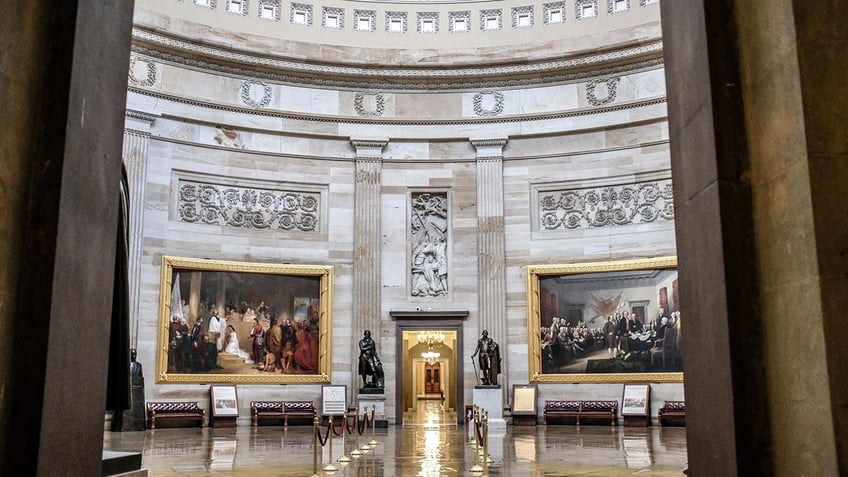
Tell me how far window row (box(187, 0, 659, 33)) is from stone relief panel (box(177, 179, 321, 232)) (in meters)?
6.58

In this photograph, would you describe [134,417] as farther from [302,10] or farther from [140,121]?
[302,10]

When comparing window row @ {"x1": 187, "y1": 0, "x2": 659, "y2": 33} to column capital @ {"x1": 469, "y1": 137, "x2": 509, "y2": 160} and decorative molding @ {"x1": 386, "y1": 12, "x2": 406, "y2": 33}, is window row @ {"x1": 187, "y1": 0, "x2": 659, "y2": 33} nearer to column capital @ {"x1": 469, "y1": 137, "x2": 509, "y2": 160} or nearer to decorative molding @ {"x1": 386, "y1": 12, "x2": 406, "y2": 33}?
decorative molding @ {"x1": 386, "y1": 12, "x2": 406, "y2": 33}

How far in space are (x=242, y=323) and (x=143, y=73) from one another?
8.94 meters

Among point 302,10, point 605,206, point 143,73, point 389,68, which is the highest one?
point 302,10

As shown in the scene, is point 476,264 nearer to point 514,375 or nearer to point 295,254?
point 514,375

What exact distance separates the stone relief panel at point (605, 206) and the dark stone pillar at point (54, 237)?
75.0 feet

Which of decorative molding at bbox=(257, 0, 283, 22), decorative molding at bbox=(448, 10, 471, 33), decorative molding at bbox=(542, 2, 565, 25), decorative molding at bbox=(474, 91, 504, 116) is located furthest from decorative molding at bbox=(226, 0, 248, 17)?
decorative molding at bbox=(542, 2, 565, 25)

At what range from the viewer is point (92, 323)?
519cm

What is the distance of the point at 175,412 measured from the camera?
23656mm

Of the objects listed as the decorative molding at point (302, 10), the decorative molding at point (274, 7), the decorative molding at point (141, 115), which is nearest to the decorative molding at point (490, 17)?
the decorative molding at point (302, 10)

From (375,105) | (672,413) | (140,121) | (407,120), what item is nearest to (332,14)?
(375,105)

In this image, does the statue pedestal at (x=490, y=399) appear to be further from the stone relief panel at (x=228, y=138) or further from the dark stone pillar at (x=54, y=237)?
the dark stone pillar at (x=54, y=237)

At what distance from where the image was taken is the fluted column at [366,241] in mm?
26906

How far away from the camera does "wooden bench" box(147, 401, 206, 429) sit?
2322cm
